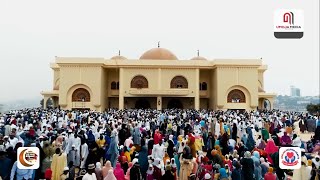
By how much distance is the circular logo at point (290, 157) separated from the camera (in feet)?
21.6

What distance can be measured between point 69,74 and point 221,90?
37.4 feet

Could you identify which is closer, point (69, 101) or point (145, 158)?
point (145, 158)

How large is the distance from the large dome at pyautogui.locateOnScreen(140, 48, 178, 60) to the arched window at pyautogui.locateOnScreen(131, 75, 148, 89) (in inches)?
148

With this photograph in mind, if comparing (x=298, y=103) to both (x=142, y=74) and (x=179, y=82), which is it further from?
(x=142, y=74)

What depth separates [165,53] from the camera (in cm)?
3247

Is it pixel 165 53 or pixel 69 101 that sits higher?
pixel 165 53

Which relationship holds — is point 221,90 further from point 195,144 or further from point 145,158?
point 145,158

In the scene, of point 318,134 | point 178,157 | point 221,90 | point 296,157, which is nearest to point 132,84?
point 221,90

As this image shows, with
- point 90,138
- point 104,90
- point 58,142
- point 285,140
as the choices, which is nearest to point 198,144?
point 285,140

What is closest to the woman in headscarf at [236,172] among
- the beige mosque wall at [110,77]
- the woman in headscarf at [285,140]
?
the woman in headscarf at [285,140]

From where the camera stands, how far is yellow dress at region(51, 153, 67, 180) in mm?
7172

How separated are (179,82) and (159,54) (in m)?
4.42

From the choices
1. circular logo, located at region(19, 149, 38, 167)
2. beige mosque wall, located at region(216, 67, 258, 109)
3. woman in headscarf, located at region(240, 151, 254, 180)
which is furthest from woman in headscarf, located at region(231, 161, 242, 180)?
beige mosque wall, located at region(216, 67, 258, 109)

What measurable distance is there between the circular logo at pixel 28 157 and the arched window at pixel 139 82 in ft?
71.0
